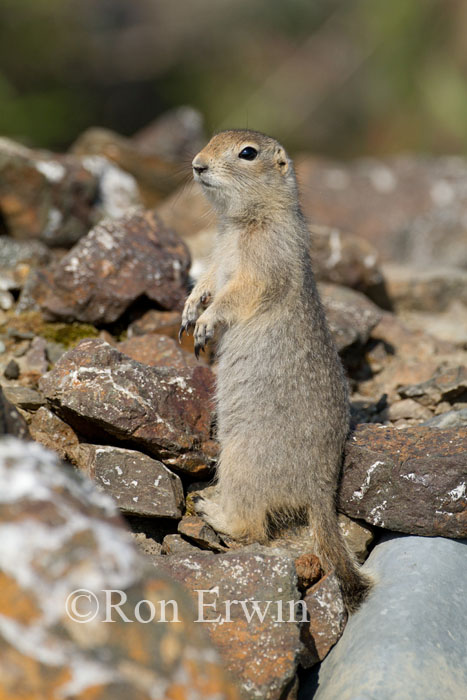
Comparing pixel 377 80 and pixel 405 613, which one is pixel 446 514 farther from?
A: pixel 377 80

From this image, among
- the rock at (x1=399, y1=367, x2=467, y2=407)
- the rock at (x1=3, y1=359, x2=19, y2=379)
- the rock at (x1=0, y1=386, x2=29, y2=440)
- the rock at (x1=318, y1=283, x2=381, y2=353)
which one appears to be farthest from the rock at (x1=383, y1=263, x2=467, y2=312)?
the rock at (x1=0, y1=386, x2=29, y2=440)

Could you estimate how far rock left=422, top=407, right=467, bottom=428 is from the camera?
18.5 feet

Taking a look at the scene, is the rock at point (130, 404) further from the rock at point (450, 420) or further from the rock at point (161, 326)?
the rock at point (450, 420)

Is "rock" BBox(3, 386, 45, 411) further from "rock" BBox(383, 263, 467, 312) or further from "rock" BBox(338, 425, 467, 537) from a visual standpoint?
"rock" BBox(383, 263, 467, 312)

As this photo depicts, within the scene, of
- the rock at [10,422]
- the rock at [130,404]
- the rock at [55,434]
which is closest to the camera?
the rock at [10,422]

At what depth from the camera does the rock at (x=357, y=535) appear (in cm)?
493

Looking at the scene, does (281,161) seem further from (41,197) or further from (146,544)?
(41,197)

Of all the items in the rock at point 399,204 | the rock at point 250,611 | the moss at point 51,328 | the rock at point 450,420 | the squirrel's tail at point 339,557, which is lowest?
the rock at point 250,611

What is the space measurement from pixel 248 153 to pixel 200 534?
2755 millimetres

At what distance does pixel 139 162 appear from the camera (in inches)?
404

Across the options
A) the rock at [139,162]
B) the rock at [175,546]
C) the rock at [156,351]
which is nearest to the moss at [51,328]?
the rock at [156,351]

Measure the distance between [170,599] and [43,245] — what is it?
5.86 meters

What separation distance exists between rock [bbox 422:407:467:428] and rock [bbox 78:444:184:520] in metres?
2.01

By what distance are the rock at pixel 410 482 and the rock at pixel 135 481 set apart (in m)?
1.07
